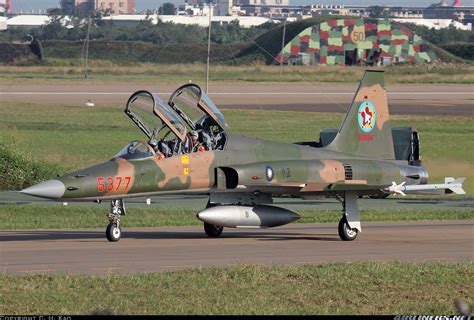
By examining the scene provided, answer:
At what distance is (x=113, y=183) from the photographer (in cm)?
2027

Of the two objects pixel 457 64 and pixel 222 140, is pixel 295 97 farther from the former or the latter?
pixel 222 140

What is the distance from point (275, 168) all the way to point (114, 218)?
3297 mm

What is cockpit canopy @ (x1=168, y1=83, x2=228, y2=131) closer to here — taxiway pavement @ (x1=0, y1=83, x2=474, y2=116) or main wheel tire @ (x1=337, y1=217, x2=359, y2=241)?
main wheel tire @ (x1=337, y1=217, x2=359, y2=241)

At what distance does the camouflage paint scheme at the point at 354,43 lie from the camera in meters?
109

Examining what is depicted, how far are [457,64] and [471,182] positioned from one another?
2938 inches

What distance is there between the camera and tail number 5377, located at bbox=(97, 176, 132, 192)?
20.1 metres

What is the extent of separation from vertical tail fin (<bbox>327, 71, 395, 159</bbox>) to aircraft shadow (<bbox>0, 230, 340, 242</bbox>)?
198 centimetres

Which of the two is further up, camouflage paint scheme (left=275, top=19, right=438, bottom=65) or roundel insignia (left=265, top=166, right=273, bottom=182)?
roundel insignia (left=265, top=166, right=273, bottom=182)

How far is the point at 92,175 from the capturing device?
2009cm

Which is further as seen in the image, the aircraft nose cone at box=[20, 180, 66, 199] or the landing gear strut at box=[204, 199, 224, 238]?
the landing gear strut at box=[204, 199, 224, 238]

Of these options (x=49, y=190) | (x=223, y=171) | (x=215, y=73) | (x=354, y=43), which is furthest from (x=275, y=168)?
(x=354, y=43)

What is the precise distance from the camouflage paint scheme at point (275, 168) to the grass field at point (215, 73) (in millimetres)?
56838

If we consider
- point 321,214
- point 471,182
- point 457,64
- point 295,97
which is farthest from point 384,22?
point 321,214

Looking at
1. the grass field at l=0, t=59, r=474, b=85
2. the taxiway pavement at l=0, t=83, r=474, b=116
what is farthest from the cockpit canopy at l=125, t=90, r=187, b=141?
the grass field at l=0, t=59, r=474, b=85
